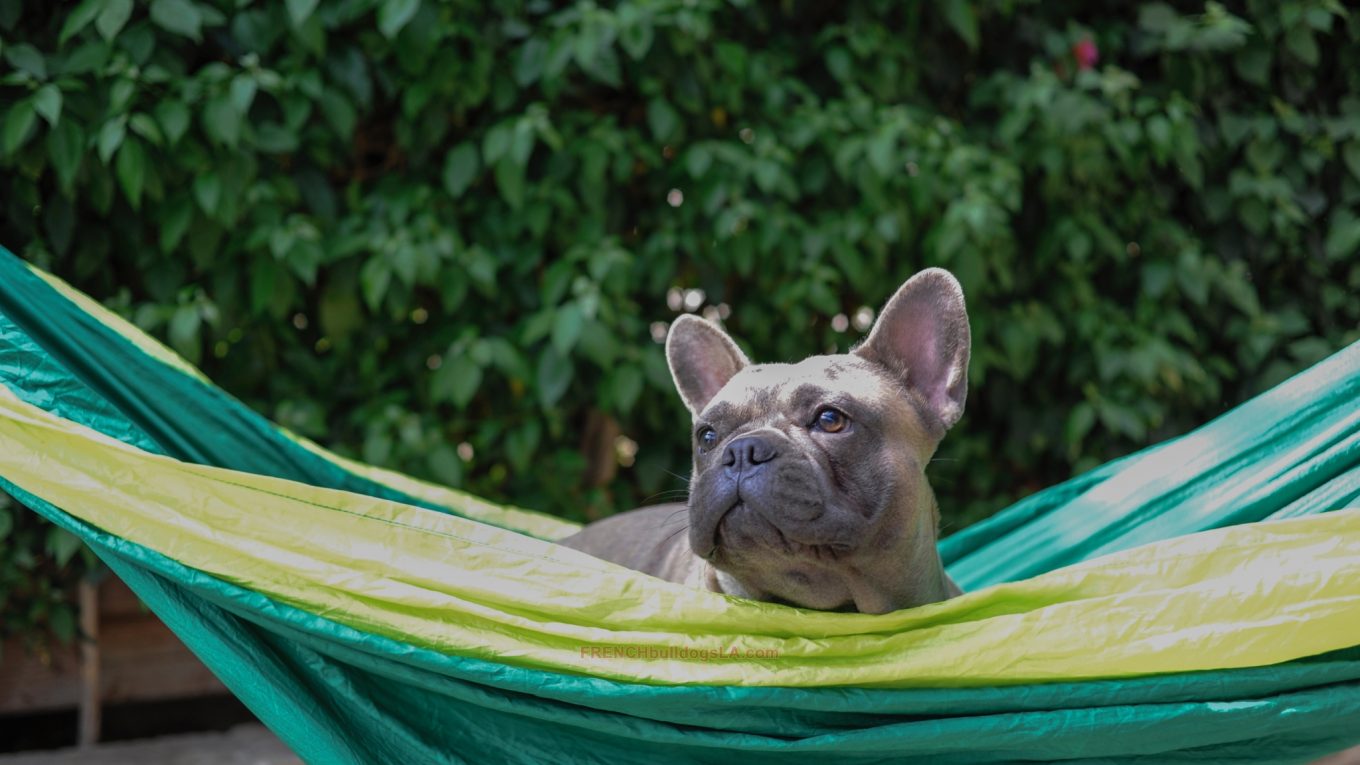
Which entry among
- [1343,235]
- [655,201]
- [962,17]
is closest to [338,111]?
[655,201]

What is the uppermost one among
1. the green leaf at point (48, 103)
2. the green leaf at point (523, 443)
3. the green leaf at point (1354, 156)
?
the green leaf at point (48, 103)

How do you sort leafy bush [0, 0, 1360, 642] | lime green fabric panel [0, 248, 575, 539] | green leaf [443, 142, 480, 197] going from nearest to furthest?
lime green fabric panel [0, 248, 575, 539], leafy bush [0, 0, 1360, 642], green leaf [443, 142, 480, 197]

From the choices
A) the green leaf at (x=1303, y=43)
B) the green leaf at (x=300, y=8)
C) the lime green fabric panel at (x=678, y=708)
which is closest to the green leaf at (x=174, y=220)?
the green leaf at (x=300, y=8)

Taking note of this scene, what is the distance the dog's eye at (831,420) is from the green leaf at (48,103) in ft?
6.00

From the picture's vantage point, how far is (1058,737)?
154 centimetres

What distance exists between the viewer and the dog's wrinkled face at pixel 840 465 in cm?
162

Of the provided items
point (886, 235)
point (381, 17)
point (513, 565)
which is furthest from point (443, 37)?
point (513, 565)

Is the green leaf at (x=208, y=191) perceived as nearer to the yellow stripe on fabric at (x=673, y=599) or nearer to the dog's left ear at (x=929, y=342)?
the yellow stripe on fabric at (x=673, y=599)

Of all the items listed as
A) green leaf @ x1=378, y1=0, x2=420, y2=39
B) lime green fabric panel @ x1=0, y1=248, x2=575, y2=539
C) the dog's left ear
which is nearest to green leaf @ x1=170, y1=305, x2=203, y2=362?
lime green fabric panel @ x1=0, y1=248, x2=575, y2=539

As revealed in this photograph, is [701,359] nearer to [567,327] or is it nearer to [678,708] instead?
[678,708]

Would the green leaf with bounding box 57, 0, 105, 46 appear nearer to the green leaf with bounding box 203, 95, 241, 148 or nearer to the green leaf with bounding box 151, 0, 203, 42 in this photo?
the green leaf with bounding box 151, 0, 203, 42

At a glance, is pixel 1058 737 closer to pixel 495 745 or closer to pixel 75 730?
pixel 495 745

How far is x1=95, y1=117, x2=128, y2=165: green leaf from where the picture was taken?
2.67m

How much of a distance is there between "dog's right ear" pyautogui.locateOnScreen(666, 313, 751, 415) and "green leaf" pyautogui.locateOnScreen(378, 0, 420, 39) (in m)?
1.19
